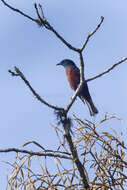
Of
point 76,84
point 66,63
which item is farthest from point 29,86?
point 66,63

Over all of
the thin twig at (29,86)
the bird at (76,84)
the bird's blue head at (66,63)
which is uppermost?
the bird's blue head at (66,63)

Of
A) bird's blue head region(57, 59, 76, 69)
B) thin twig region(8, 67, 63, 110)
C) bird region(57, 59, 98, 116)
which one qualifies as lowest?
thin twig region(8, 67, 63, 110)

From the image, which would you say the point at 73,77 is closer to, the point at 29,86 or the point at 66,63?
the point at 66,63

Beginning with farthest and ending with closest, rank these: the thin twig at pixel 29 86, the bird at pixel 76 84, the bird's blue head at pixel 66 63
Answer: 1. the bird's blue head at pixel 66 63
2. the bird at pixel 76 84
3. the thin twig at pixel 29 86

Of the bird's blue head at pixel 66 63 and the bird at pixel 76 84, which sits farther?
the bird's blue head at pixel 66 63

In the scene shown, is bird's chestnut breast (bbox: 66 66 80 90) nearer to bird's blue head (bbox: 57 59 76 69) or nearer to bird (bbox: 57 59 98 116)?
bird (bbox: 57 59 98 116)

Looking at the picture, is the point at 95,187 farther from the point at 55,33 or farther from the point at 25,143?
the point at 55,33

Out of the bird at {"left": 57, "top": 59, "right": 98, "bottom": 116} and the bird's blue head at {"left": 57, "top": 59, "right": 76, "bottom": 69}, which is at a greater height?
the bird's blue head at {"left": 57, "top": 59, "right": 76, "bottom": 69}

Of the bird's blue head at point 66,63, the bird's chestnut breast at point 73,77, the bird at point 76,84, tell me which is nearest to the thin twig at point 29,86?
the bird at point 76,84

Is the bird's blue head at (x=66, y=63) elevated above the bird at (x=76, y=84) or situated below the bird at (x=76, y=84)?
above

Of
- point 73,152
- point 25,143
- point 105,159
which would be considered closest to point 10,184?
point 25,143

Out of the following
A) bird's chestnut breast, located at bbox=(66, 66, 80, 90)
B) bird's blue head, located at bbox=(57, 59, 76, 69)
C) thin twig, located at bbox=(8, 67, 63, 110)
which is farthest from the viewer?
bird's blue head, located at bbox=(57, 59, 76, 69)

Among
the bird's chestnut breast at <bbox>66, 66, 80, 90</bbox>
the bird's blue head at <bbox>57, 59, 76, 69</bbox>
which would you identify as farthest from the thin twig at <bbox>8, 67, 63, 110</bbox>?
the bird's blue head at <bbox>57, 59, 76, 69</bbox>

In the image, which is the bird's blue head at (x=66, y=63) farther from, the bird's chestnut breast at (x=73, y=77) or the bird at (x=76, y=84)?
the bird's chestnut breast at (x=73, y=77)
